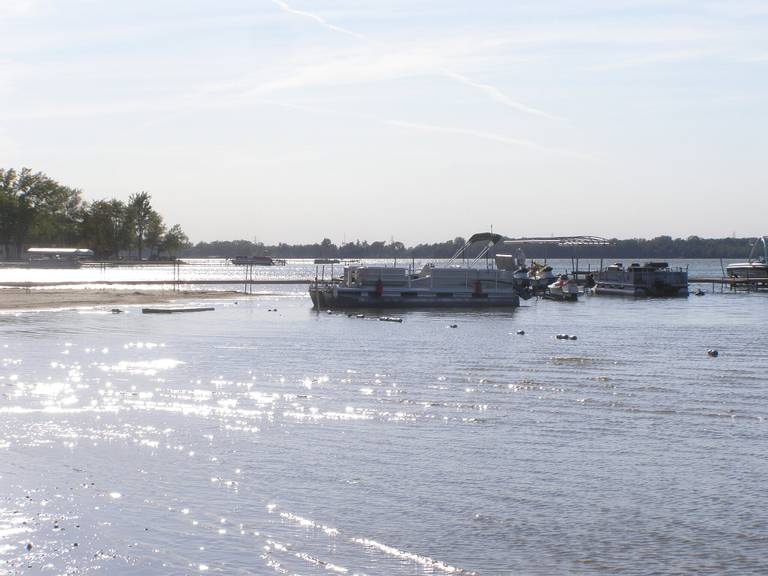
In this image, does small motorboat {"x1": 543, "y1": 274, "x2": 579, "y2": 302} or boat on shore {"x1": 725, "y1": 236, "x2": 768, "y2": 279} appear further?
boat on shore {"x1": 725, "y1": 236, "x2": 768, "y2": 279}

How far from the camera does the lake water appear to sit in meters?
16.0

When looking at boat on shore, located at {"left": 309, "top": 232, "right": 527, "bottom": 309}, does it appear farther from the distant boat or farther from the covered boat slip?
the covered boat slip

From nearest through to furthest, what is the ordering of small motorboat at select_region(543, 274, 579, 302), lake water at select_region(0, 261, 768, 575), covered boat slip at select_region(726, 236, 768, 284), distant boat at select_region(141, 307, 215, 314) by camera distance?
lake water at select_region(0, 261, 768, 575), distant boat at select_region(141, 307, 215, 314), small motorboat at select_region(543, 274, 579, 302), covered boat slip at select_region(726, 236, 768, 284)

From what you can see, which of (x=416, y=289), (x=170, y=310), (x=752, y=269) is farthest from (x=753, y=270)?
(x=170, y=310)

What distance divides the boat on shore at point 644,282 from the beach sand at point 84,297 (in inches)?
1741

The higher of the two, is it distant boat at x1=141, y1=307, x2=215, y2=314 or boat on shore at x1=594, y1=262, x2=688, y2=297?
boat on shore at x1=594, y1=262, x2=688, y2=297

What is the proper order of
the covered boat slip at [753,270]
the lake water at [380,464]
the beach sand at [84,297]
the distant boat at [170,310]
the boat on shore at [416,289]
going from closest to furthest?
the lake water at [380,464], the distant boat at [170,310], the beach sand at [84,297], the boat on shore at [416,289], the covered boat slip at [753,270]

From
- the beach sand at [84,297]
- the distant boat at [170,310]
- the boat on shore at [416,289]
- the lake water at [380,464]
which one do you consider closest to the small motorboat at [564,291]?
the boat on shore at [416,289]

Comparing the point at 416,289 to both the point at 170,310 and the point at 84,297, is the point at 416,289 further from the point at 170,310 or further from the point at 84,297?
the point at 84,297

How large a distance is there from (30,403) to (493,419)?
13.6 meters

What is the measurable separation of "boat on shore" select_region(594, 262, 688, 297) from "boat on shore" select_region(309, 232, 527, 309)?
105 feet

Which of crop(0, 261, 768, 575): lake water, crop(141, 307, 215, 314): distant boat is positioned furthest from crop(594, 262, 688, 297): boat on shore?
crop(0, 261, 768, 575): lake water

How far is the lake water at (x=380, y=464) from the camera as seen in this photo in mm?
16016

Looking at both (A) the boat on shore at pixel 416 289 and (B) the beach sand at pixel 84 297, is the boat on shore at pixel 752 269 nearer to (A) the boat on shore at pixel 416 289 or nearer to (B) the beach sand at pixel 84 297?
(A) the boat on shore at pixel 416 289
